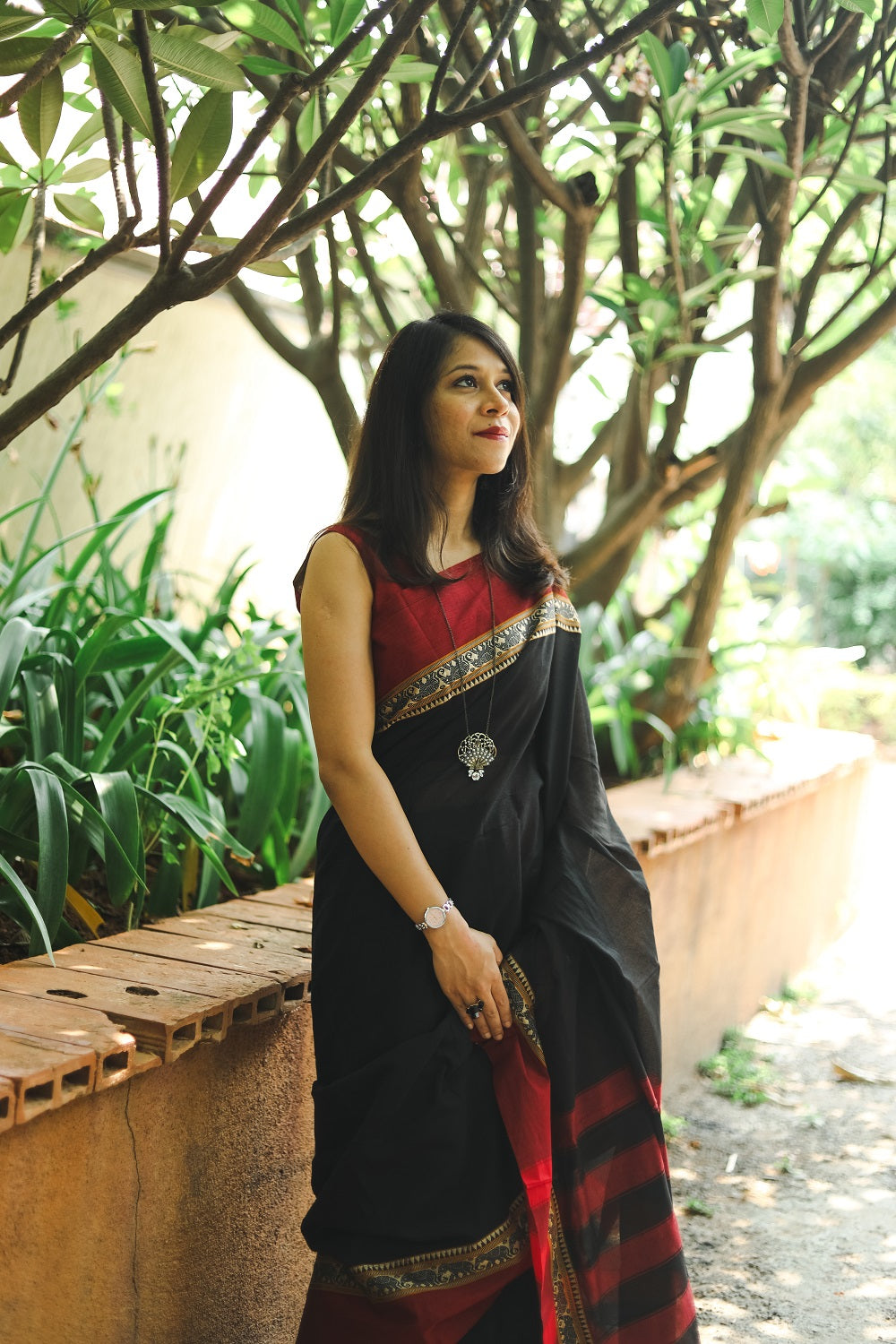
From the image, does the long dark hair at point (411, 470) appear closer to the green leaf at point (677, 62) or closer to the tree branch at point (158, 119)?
the tree branch at point (158, 119)

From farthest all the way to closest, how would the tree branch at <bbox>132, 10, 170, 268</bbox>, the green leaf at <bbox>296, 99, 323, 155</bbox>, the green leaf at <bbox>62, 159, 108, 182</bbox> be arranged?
the green leaf at <bbox>296, 99, 323, 155</bbox>, the green leaf at <bbox>62, 159, 108, 182</bbox>, the tree branch at <bbox>132, 10, 170, 268</bbox>

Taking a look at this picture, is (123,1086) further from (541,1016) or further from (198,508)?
(198,508)

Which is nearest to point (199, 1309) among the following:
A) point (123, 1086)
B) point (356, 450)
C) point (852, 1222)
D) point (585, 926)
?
point (123, 1086)

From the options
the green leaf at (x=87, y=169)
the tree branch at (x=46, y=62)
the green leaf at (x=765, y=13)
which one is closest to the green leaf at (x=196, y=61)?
the tree branch at (x=46, y=62)

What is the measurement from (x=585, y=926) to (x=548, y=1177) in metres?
0.35

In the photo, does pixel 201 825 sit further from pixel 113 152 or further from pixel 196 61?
pixel 196 61

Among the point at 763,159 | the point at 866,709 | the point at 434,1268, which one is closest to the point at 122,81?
the point at 434,1268

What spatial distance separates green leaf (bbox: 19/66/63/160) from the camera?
5.88ft

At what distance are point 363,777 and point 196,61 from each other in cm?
94

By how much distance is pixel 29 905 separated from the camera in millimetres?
1907

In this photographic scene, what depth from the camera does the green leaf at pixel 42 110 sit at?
1.79 m

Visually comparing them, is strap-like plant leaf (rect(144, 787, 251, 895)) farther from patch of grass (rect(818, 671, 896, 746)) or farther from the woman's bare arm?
patch of grass (rect(818, 671, 896, 746))

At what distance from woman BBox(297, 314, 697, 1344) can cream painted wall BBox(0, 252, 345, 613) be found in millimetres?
1943

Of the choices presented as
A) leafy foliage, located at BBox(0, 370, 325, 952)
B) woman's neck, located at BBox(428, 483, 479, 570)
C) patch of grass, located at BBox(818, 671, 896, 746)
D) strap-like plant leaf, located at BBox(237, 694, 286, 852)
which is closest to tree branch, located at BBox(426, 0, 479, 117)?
woman's neck, located at BBox(428, 483, 479, 570)
